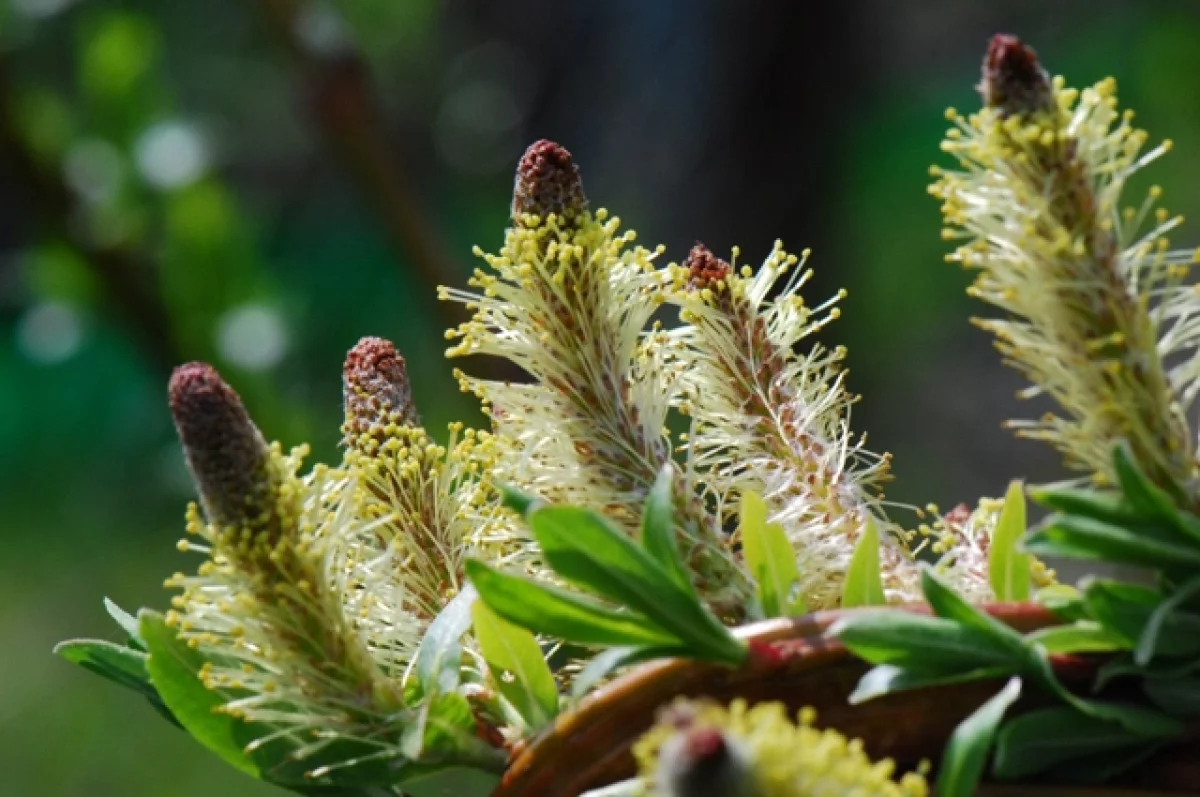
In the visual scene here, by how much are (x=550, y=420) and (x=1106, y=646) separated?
0.15 metres

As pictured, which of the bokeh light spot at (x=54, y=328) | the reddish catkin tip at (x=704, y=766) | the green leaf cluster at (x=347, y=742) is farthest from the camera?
the bokeh light spot at (x=54, y=328)

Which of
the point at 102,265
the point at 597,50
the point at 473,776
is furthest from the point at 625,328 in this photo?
the point at 597,50

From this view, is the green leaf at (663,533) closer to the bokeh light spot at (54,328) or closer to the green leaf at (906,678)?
the green leaf at (906,678)

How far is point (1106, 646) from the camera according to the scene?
0.28 m

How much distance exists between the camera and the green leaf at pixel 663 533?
0.97 feet

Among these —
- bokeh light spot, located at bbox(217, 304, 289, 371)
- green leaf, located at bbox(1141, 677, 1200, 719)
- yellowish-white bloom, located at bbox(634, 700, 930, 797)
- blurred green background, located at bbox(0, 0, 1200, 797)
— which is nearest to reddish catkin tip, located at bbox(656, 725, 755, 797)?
yellowish-white bloom, located at bbox(634, 700, 930, 797)

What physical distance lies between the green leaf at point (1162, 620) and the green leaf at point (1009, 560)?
1.8 inches

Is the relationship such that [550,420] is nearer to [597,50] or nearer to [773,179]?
[773,179]

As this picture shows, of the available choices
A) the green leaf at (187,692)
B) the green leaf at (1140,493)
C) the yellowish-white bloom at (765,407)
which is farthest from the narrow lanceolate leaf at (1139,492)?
the green leaf at (187,692)

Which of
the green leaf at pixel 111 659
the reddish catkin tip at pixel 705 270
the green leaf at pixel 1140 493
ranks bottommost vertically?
the green leaf at pixel 1140 493

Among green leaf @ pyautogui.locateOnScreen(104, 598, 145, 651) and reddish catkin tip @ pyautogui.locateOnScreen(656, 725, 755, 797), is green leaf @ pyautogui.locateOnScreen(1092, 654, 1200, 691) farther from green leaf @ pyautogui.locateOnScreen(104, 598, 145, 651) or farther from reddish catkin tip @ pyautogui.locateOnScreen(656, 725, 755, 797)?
green leaf @ pyautogui.locateOnScreen(104, 598, 145, 651)

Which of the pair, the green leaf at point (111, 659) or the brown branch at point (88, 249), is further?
the brown branch at point (88, 249)

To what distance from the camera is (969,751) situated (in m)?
0.26

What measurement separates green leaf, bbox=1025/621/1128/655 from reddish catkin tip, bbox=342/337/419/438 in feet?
0.62
